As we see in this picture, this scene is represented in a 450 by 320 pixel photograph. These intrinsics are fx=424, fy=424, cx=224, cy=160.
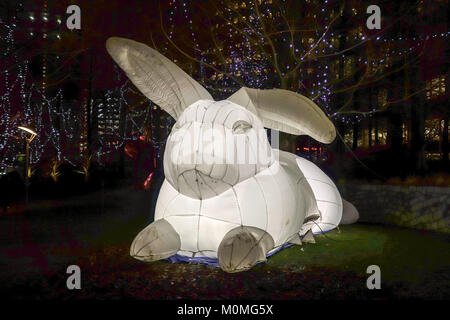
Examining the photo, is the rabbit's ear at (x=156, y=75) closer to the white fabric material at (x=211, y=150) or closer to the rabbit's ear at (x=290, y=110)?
the white fabric material at (x=211, y=150)

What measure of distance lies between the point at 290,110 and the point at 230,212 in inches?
52.0

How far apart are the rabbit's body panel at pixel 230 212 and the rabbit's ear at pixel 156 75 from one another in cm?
104

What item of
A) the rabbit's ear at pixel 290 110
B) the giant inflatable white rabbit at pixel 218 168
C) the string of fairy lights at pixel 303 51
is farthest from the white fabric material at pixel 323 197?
the string of fairy lights at pixel 303 51

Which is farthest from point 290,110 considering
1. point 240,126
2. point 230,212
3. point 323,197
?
point 323,197

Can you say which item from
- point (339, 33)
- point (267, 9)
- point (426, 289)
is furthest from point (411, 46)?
point (426, 289)

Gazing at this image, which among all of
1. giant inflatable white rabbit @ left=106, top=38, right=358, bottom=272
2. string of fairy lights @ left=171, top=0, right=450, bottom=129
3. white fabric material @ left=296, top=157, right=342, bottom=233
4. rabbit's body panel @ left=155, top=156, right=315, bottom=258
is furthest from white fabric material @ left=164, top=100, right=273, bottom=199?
string of fairy lights @ left=171, top=0, right=450, bottom=129

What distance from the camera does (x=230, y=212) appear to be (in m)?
4.64

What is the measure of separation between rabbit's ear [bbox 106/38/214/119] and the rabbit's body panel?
1044 millimetres

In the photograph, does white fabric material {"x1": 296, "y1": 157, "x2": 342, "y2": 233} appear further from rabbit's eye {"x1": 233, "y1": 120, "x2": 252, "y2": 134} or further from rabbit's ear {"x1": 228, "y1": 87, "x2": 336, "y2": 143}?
rabbit's eye {"x1": 233, "y1": 120, "x2": 252, "y2": 134}

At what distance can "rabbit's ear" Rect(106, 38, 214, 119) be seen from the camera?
4.62 meters

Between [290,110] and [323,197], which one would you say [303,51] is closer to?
[323,197]

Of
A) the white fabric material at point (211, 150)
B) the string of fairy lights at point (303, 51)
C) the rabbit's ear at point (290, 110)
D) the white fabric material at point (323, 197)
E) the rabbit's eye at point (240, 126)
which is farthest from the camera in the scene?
the string of fairy lights at point (303, 51)

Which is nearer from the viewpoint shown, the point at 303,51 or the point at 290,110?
the point at 290,110

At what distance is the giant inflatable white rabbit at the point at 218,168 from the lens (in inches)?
173
